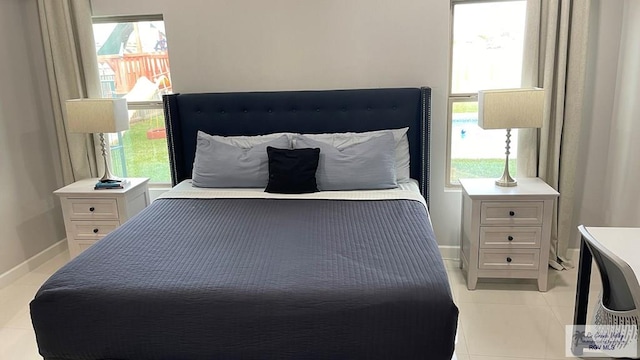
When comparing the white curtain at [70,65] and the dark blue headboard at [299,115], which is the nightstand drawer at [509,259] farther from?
the white curtain at [70,65]

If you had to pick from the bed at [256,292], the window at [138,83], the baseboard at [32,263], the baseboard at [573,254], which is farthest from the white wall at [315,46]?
the baseboard at [32,263]

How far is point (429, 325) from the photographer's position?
68.4 inches

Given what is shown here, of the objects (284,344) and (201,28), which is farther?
(201,28)

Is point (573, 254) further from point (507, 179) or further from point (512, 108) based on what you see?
point (512, 108)

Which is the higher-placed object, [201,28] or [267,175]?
[201,28]

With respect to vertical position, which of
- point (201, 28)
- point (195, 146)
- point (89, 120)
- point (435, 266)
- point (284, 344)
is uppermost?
point (201, 28)

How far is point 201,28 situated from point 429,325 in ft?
9.04

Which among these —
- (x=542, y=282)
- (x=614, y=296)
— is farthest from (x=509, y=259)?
(x=614, y=296)

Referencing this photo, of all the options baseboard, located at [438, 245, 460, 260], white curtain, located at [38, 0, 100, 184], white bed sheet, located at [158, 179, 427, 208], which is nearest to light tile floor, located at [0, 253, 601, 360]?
baseboard, located at [438, 245, 460, 260]

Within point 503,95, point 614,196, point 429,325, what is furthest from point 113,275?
point 614,196

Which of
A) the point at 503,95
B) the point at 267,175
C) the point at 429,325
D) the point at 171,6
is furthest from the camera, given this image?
the point at 171,6

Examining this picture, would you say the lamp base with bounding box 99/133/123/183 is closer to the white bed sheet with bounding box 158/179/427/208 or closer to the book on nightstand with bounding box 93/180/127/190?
the book on nightstand with bounding box 93/180/127/190

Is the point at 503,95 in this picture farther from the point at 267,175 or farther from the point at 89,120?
the point at 89,120

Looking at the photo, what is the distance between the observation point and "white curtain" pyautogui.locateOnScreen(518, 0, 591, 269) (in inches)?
120
